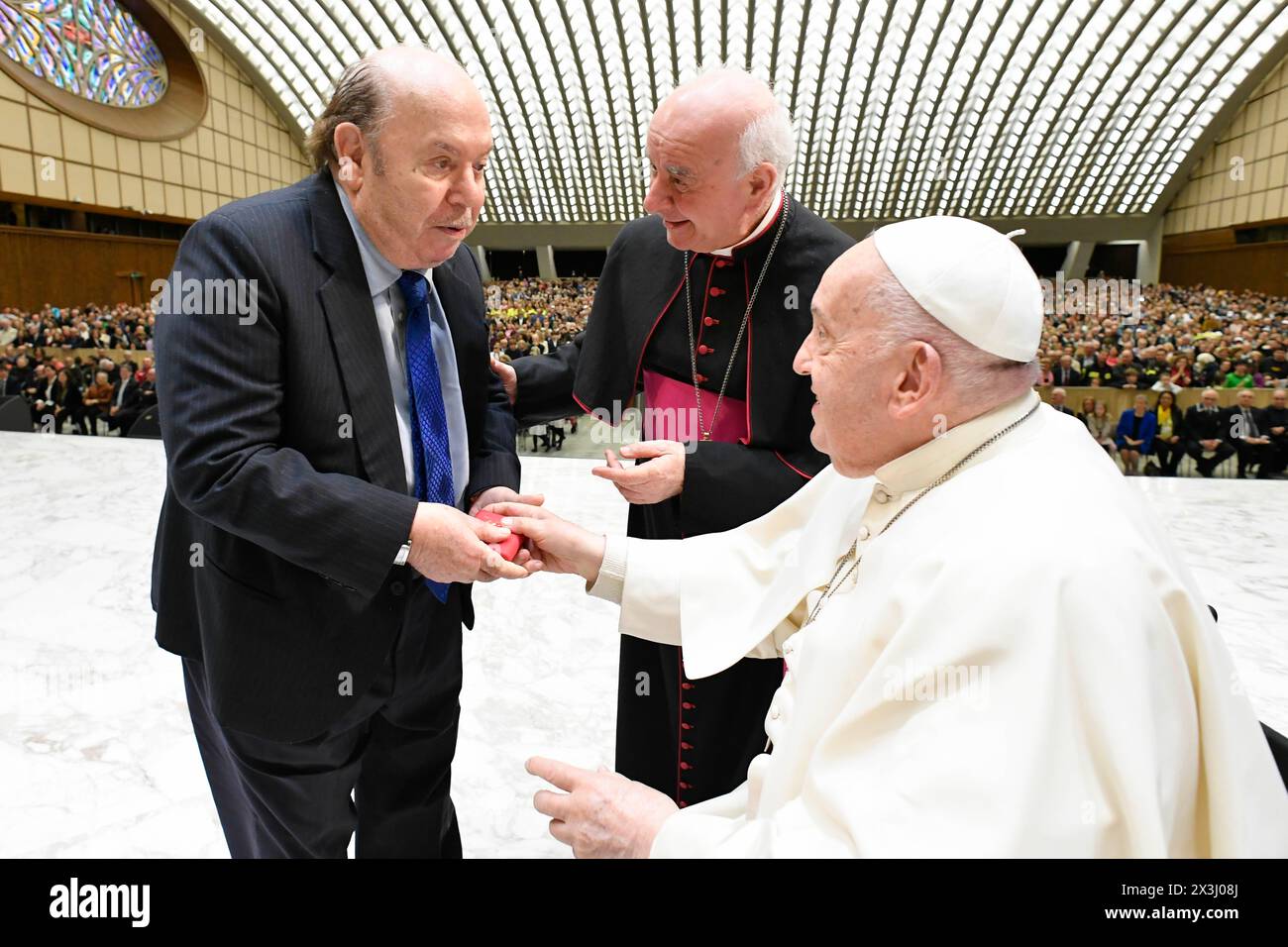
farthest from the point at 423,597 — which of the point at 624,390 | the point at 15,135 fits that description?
the point at 15,135

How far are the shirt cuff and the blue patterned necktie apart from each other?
1.29 feet

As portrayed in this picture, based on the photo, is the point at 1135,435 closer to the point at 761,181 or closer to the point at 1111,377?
the point at 1111,377

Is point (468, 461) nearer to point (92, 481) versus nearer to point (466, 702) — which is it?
point (466, 702)

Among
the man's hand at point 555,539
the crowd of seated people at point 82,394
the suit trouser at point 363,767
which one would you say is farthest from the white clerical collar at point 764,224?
the crowd of seated people at point 82,394

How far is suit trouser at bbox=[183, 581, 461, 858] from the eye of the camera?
206 cm

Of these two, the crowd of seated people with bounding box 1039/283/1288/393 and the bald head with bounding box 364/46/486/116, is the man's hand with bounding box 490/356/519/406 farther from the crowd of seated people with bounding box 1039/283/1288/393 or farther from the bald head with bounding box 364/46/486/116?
the crowd of seated people with bounding box 1039/283/1288/393

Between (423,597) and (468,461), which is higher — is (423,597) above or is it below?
below

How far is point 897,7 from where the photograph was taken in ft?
100

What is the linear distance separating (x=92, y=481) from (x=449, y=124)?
279 inches

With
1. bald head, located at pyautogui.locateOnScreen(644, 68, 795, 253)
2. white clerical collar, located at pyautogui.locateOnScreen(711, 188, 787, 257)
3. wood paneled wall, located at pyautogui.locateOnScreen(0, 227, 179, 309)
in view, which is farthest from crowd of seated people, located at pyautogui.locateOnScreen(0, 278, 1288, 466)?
wood paneled wall, located at pyautogui.locateOnScreen(0, 227, 179, 309)

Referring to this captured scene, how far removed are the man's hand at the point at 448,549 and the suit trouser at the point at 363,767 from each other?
0.32 metres

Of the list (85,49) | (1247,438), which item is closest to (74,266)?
(85,49)

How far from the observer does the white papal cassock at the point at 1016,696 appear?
1.20 meters
